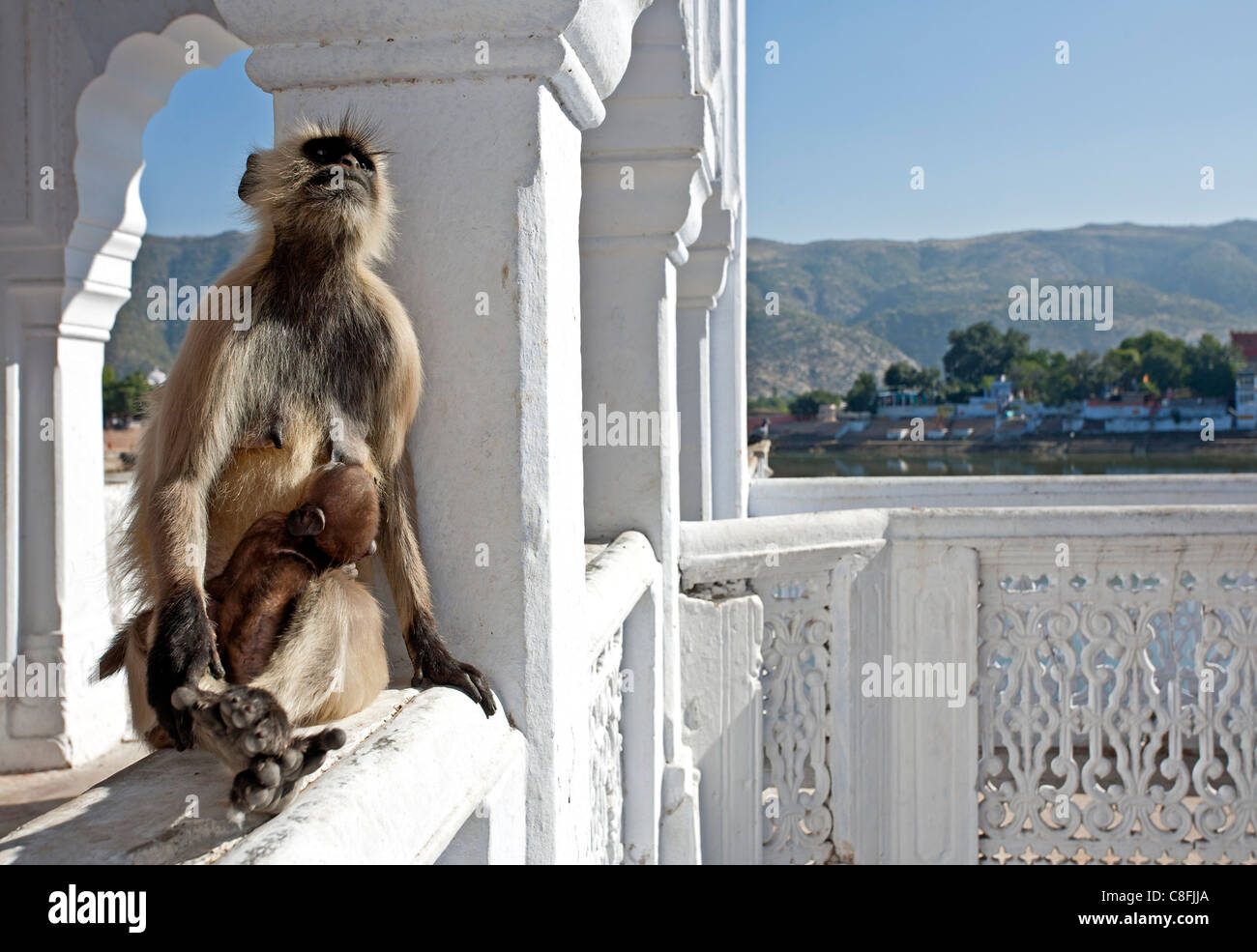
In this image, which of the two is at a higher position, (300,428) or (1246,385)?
(1246,385)

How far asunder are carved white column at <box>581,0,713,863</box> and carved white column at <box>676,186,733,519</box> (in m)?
1.48

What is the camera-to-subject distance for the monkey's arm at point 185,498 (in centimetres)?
161

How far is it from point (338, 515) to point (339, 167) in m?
0.63

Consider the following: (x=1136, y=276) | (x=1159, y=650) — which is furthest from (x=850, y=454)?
(x=1136, y=276)

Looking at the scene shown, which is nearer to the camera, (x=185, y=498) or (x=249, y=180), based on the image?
(x=185, y=498)

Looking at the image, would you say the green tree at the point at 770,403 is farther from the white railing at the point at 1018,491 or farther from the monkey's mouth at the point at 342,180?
the monkey's mouth at the point at 342,180

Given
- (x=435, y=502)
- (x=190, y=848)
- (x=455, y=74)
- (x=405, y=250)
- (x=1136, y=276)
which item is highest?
(x=1136, y=276)

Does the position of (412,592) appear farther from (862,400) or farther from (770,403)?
(770,403)

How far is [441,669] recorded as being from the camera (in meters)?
1.90

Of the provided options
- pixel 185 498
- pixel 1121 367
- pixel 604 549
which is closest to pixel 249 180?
pixel 185 498

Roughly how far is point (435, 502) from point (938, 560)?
281 cm

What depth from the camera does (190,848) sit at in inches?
50.8

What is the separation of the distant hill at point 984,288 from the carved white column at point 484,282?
90494 millimetres
